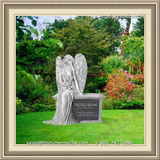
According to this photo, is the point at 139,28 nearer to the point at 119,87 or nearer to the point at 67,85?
the point at 119,87

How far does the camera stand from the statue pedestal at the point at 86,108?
838 centimetres

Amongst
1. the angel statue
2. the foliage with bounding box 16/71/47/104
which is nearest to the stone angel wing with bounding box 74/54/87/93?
the angel statue

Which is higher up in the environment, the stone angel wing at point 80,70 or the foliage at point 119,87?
the stone angel wing at point 80,70

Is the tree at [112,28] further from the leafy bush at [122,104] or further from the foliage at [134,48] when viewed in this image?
the leafy bush at [122,104]

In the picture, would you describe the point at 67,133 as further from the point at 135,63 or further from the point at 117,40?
the point at 117,40

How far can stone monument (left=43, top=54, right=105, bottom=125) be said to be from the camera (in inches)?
327

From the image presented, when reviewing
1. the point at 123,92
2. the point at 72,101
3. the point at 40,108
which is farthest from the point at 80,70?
the point at 123,92

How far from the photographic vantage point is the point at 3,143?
5.98 metres

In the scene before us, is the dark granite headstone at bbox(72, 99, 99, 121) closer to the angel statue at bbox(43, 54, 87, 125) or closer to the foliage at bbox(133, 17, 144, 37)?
the angel statue at bbox(43, 54, 87, 125)

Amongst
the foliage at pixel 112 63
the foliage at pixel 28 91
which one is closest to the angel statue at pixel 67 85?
the foliage at pixel 28 91

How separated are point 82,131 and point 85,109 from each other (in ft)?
3.05

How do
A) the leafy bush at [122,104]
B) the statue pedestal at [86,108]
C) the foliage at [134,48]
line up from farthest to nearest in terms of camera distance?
1. the foliage at [134,48]
2. the leafy bush at [122,104]
3. the statue pedestal at [86,108]

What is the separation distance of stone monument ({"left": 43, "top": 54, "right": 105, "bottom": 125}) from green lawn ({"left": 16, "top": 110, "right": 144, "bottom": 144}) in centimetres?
26

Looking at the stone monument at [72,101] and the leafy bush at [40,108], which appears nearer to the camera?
the stone monument at [72,101]
